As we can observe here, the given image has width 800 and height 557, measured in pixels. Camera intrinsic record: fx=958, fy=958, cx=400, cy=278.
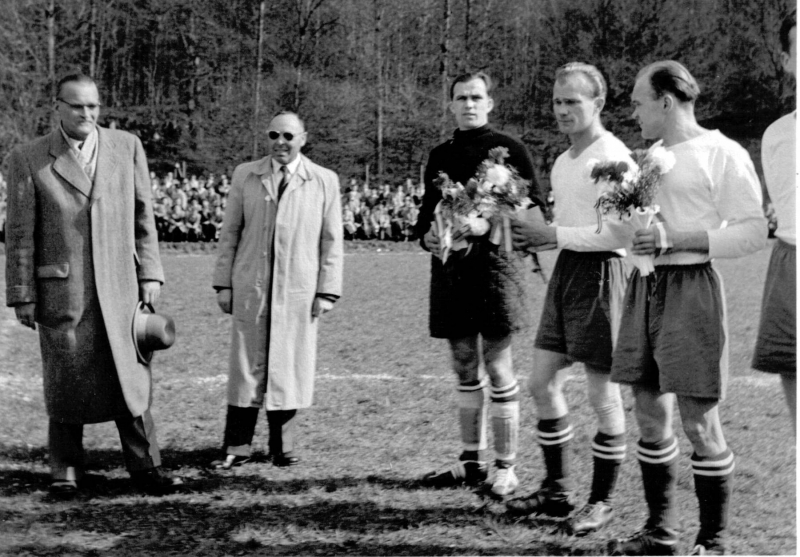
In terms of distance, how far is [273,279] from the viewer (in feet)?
18.9

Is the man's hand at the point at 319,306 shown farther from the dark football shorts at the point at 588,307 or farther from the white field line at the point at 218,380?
the white field line at the point at 218,380

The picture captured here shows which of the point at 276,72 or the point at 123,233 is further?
the point at 276,72

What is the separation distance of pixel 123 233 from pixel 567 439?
2560 mm

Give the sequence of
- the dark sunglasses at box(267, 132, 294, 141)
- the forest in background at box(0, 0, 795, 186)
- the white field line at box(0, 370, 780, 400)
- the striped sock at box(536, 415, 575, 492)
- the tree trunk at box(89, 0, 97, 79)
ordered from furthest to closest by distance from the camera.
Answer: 1. the forest in background at box(0, 0, 795, 186)
2. the tree trunk at box(89, 0, 97, 79)
3. the white field line at box(0, 370, 780, 400)
4. the dark sunglasses at box(267, 132, 294, 141)
5. the striped sock at box(536, 415, 575, 492)

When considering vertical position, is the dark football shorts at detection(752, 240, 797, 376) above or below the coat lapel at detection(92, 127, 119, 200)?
below

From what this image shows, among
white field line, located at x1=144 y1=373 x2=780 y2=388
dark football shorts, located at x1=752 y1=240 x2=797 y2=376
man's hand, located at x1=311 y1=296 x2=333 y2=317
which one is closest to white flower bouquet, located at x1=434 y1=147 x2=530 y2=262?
man's hand, located at x1=311 y1=296 x2=333 y2=317

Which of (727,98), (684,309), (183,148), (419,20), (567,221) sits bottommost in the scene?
(684,309)

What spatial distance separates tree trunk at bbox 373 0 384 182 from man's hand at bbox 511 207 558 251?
35163mm

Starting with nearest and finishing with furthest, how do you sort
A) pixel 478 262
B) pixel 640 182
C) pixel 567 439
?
pixel 640 182
pixel 567 439
pixel 478 262

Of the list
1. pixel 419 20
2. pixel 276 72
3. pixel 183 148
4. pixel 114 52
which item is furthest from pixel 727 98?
pixel 114 52

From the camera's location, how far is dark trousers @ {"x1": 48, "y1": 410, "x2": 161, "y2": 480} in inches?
201

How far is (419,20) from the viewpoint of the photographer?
39.8m

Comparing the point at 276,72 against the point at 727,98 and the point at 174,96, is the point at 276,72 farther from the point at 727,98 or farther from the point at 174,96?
the point at 727,98

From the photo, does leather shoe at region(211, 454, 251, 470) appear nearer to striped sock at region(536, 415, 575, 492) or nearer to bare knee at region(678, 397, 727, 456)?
striped sock at region(536, 415, 575, 492)
